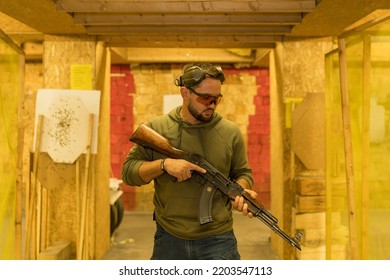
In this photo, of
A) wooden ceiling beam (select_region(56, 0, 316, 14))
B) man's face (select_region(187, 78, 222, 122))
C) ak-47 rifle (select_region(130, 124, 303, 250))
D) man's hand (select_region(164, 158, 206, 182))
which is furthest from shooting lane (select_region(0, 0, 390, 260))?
man's hand (select_region(164, 158, 206, 182))

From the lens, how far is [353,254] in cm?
252

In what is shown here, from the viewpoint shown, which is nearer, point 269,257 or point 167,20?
point 167,20

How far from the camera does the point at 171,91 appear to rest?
22.8 ft

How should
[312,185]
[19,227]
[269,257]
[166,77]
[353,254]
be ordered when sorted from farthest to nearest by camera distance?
1. [166,77]
2. [269,257]
3. [312,185]
4. [19,227]
5. [353,254]

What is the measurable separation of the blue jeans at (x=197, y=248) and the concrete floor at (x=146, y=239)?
2539mm

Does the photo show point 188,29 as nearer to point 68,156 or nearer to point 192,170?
point 68,156

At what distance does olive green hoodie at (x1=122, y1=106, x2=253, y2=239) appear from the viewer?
2047mm

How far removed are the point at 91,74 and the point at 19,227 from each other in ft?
5.77

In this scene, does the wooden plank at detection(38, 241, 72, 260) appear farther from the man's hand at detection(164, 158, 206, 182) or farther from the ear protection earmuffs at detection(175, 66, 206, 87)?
the ear protection earmuffs at detection(175, 66, 206, 87)

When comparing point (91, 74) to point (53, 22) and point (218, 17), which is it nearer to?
point (53, 22)

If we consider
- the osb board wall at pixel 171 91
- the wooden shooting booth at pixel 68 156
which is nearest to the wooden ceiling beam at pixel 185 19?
the wooden shooting booth at pixel 68 156

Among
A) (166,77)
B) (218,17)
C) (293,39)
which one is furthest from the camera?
(166,77)

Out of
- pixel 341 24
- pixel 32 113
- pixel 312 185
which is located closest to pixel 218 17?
pixel 341 24

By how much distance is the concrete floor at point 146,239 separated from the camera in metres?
4.65
